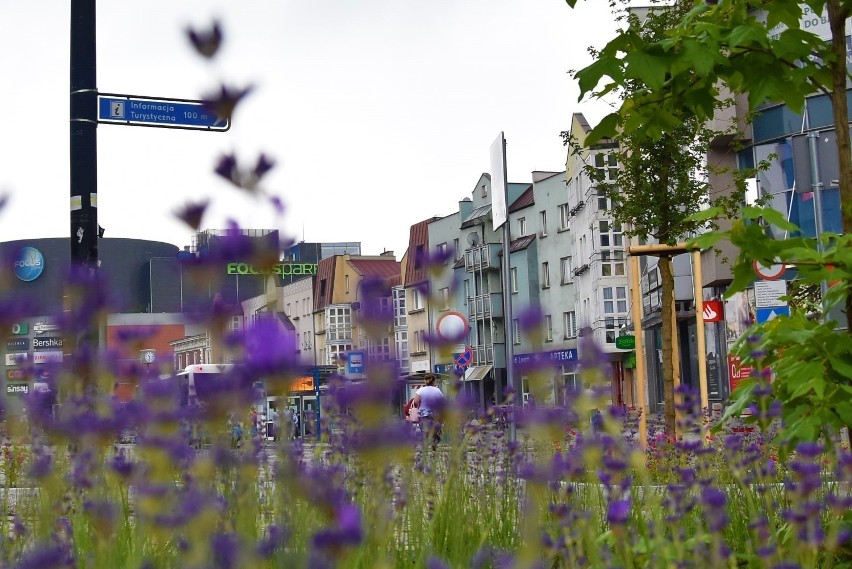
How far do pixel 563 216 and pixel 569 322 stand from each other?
5378 millimetres

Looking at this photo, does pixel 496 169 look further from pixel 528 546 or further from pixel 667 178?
pixel 528 546

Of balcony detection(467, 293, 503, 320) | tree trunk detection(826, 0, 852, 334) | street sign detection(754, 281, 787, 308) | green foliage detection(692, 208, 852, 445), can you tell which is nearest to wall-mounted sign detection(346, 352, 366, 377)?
green foliage detection(692, 208, 852, 445)

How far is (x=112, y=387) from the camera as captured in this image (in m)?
3.49

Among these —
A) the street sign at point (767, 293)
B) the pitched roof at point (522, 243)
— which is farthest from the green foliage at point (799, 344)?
the pitched roof at point (522, 243)

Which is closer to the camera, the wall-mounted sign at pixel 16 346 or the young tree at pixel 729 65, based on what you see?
the wall-mounted sign at pixel 16 346

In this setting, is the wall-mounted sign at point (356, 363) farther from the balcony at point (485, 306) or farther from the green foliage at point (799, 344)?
the balcony at point (485, 306)

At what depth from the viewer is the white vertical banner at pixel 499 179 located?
56.4 feet

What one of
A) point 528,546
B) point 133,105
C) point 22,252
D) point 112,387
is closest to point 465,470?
point 112,387

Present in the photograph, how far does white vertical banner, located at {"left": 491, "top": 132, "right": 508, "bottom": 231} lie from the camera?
17203 mm

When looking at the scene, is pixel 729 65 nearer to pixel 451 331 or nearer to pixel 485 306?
pixel 451 331

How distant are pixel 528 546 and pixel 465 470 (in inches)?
138

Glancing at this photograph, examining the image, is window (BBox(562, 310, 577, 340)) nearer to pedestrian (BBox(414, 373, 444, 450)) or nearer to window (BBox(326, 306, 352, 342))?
window (BBox(326, 306, 352, 342))

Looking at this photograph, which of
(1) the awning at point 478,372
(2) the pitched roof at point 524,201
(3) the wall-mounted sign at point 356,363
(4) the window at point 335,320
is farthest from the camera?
(4) the window at point 335,320

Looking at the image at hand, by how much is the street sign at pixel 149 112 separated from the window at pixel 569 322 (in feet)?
169
